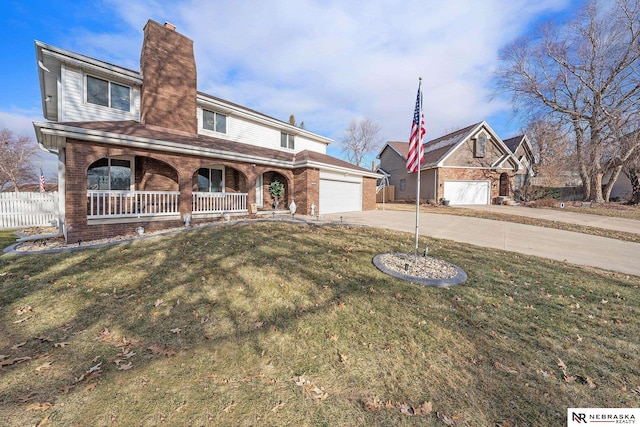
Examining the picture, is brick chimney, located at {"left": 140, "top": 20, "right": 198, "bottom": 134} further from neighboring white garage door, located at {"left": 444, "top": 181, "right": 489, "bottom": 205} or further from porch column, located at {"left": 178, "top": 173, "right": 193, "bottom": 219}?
neighboring white garage door, located at {"left": 444, "top": 181, "right": 489, "bottom": 205}

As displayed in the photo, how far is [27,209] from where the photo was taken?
36.5ft

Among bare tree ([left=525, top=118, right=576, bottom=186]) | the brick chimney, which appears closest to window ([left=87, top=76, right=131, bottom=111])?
the brick chimney

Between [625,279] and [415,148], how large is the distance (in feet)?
18.7

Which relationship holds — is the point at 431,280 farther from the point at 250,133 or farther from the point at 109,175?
the point at 250,133

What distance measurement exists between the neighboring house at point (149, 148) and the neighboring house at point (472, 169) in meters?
12.1

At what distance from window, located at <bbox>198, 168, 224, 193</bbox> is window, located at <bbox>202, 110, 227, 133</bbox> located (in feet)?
8.40

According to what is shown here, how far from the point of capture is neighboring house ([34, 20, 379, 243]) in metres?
7.32

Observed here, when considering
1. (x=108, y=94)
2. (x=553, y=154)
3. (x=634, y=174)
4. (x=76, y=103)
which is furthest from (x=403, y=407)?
(x=553, y=154)

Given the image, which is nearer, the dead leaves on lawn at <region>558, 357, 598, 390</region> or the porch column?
the dead leaves on lawn at <region>558, 357, 598, 390</region>

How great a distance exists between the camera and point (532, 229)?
11086 mm

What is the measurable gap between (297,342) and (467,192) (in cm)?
2326

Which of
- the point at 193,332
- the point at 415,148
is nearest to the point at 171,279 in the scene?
the point at 193,332

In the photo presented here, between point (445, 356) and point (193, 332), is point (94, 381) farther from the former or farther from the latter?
point (445, 356)

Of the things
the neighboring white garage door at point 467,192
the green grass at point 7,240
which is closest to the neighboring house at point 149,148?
the green grass at point 7,240
